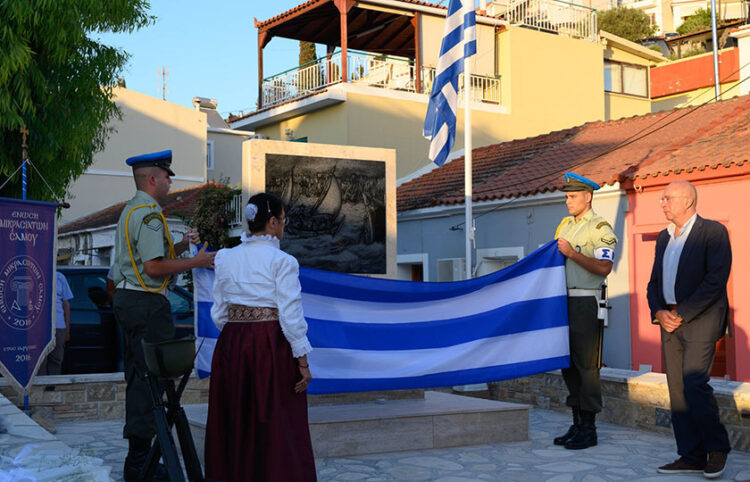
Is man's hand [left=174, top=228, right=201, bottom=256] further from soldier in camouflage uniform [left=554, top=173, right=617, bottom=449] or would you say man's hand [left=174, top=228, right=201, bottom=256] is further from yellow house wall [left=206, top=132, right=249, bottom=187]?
yellow house wall [left=206, top=132, right=249, bottom=187]

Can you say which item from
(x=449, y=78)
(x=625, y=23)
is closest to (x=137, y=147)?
(x=449, y=78)

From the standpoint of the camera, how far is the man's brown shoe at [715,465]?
581cm

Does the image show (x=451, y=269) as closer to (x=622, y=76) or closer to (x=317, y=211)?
(x=317, y=211)

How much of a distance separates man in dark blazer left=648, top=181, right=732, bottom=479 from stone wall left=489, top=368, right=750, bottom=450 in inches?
35.7

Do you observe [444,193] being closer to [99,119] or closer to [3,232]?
[99,119]

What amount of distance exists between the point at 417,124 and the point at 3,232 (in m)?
16.6

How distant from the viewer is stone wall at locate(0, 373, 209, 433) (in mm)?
8461

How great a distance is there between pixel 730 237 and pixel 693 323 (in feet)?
23.9

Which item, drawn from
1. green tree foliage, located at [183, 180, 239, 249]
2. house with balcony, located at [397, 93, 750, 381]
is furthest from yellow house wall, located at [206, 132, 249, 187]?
house with balcony, located at [397, 93, 750, 381]

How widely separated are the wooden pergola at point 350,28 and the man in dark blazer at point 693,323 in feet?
57.0

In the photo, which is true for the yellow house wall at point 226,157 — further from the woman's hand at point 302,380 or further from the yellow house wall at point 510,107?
the woman's hand at point 302,380

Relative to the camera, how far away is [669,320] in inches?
239

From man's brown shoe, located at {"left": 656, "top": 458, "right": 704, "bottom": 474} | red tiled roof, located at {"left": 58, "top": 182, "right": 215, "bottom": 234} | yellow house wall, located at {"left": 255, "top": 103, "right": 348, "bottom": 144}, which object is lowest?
man's brown shoe, located at {"left": 656, "top": 458, "right": 704, "bottom": 474}

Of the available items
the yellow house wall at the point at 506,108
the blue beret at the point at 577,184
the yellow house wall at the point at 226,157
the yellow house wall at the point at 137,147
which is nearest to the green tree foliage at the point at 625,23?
the yellow house wall at the point at 506,108
